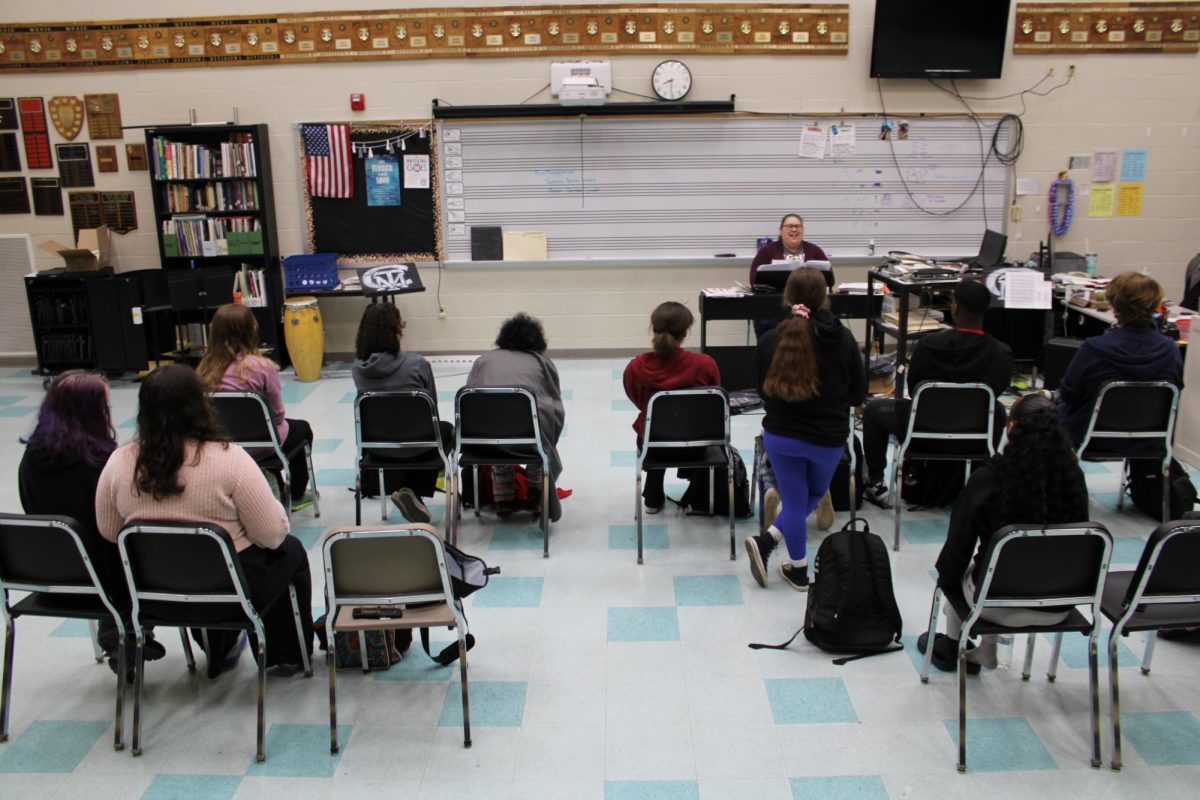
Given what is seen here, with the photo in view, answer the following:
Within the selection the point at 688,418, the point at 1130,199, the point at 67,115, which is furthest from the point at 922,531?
the point at 67,115

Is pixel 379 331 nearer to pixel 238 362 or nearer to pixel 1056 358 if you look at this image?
pixel 238 362

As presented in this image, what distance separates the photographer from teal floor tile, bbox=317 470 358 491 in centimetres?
543

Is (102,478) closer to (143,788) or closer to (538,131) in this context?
(143,788)

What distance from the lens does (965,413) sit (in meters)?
4.34

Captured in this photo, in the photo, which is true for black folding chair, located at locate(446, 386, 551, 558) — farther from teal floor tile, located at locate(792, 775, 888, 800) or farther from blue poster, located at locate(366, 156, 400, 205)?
blue poster, located at locate(366, 156, 400, 205)

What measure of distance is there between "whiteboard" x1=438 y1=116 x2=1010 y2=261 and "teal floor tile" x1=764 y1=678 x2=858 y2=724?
210 inches

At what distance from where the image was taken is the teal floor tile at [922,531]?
14.9ft

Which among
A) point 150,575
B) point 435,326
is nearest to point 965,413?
point 150,575

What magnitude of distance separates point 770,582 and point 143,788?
2.48 metres

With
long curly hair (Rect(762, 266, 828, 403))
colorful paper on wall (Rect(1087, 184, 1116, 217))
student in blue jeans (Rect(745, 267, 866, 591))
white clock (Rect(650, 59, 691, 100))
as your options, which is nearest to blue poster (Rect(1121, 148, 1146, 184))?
colorful paper on wall (Rect(1087, 184, 1116, 217))


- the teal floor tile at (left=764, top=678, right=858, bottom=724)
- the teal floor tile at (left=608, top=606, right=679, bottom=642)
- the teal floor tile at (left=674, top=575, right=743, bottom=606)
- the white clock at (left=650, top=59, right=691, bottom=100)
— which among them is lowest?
the teal floor tile at (left=764, top=678, right=858, bottom=724)

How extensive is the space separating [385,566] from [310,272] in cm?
552

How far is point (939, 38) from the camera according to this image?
25.1 feet

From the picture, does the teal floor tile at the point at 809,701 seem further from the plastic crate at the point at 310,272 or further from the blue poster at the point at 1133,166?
the blue poster at the point at 1133,166
